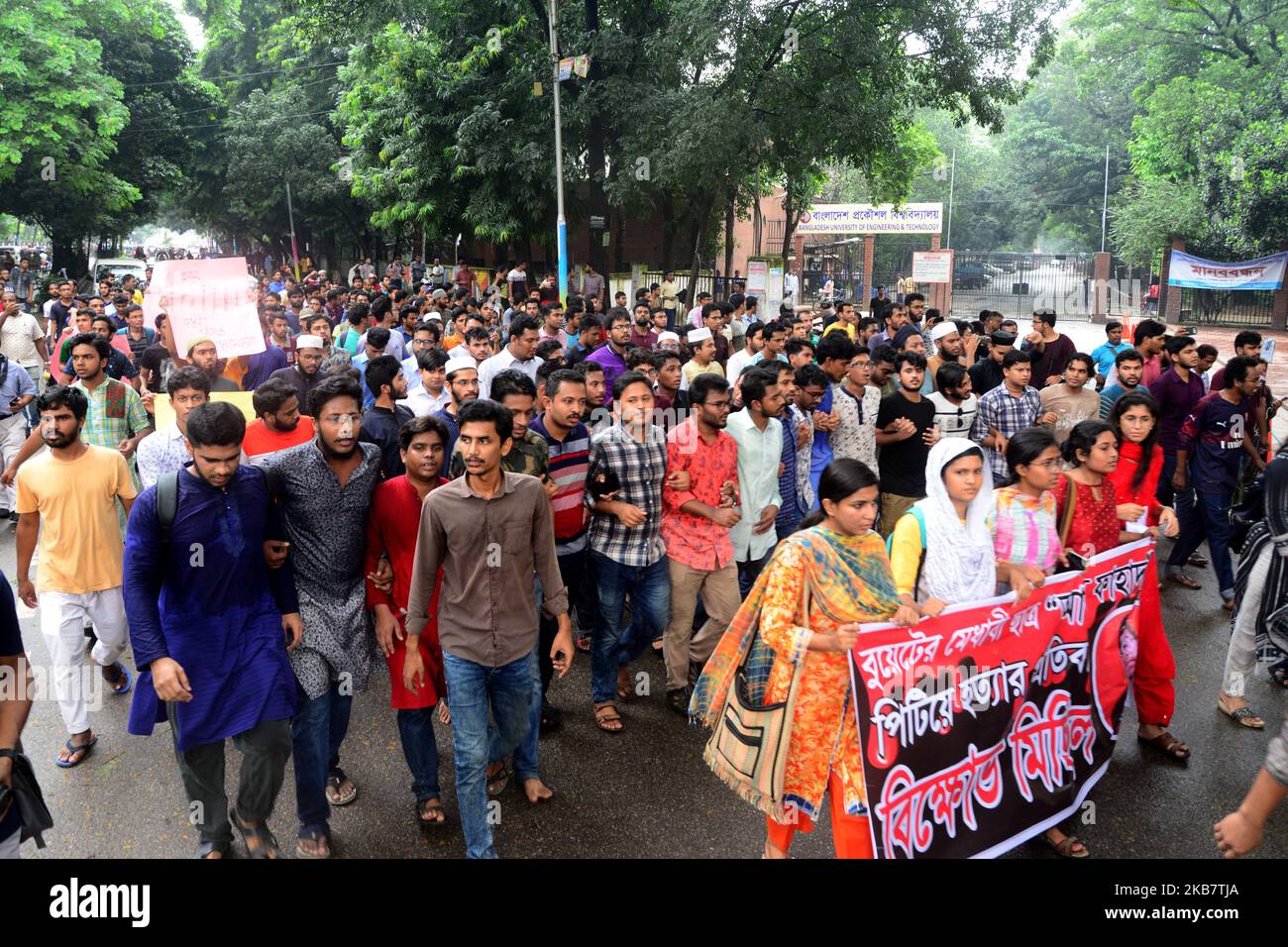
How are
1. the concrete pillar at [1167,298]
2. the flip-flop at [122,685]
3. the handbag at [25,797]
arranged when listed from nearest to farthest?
the handbag at [25,797] → the flip-flop at [122,685] → the concrete pillar at [1167,298]

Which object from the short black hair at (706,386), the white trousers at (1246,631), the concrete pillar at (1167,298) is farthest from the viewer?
the concrete pillar at (1167,298)

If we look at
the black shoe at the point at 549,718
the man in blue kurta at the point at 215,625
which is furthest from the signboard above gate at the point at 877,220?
the man in blue kurta at the point at 215,625

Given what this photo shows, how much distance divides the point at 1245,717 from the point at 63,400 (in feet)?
20.8

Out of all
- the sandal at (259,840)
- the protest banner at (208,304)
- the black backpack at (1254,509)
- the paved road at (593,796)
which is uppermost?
the protest banner at (208,304)

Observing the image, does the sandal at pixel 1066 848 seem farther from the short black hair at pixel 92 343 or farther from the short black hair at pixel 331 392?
the short black hair at pixel 92 343

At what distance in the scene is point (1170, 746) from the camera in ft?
15.5

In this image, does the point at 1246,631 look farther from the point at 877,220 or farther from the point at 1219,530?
the point at 877,220

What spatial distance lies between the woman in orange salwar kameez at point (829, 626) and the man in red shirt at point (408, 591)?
4.78ft

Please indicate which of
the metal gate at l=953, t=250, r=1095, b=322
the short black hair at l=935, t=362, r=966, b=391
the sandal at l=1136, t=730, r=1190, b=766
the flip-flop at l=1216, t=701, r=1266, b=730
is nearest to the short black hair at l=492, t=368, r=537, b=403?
the short black hair at l=935, t=362, r=966, b=391

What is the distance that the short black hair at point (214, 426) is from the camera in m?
3.43

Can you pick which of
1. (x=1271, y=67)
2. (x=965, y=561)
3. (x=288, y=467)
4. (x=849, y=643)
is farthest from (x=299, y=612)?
(x=1271, y=67)

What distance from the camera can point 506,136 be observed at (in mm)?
18062

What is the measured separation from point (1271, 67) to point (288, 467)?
3529cm

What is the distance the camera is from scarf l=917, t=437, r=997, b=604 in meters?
3.69
